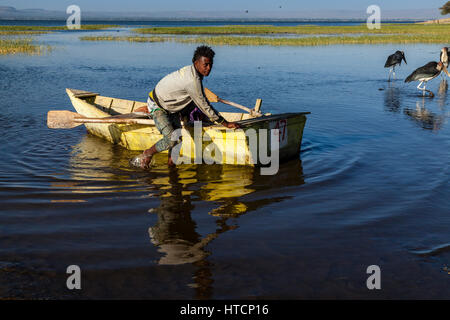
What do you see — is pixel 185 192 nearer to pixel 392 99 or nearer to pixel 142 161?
pixel 142 161

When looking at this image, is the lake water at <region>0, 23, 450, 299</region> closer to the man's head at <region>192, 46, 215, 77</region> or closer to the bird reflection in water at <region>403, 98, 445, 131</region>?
the bird reflection in water at <region>403, 98, 445, 131</region>

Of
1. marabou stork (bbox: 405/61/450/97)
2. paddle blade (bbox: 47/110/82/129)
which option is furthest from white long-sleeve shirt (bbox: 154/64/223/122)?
marabou stork (bbox: 405/61/450/97)

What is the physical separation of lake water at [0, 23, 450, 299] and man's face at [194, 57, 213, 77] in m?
1.73

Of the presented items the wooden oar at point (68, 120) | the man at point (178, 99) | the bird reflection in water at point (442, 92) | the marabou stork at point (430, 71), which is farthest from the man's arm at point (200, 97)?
the marabou stork at point (430, 71)

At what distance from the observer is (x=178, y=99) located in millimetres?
7309

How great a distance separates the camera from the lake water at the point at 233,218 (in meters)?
4.31

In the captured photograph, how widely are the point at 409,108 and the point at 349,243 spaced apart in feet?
34.4

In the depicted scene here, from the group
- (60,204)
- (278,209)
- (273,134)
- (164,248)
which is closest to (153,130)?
(273,134)

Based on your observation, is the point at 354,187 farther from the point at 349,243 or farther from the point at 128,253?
the point at 128,253

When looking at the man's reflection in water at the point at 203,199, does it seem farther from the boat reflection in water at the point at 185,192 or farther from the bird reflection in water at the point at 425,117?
the bird reflection in water at the point at 425,117

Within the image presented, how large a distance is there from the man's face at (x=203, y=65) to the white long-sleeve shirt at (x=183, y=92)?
71 millimetres

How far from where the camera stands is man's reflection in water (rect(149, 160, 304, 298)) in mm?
4738

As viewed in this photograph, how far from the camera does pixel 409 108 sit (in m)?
14.4
